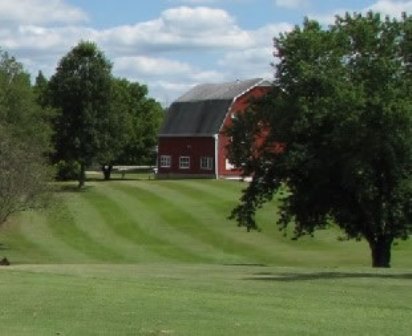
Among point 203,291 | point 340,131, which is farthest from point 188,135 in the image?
point 203,291

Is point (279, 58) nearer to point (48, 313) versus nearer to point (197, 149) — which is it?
point (48, 313)

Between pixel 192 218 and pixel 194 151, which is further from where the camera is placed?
pixel 194 151

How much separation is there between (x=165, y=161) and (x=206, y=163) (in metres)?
8.51

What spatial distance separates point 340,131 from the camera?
109 feet

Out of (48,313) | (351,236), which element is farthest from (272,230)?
(48,313)

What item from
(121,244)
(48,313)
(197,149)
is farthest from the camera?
(197,149)

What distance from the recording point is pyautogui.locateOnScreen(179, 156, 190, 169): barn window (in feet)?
317

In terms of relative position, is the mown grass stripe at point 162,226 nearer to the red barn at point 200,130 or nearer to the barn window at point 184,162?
the red barn at point 200,130

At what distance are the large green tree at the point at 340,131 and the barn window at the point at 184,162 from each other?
58861 millimetres

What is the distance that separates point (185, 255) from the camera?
45.0m

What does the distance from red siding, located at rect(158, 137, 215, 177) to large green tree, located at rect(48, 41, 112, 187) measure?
1734 centimetres

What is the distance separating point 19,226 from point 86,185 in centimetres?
2506

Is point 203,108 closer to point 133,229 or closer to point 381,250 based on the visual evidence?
point 133,229

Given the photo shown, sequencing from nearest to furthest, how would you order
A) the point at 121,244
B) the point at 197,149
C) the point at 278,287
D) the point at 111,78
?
the point at 278,287
the point at 121,244
the point at 111,78
the point at 197,149
